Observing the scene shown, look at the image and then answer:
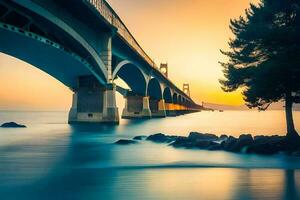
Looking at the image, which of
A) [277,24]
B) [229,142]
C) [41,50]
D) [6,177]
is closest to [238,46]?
[277,24]

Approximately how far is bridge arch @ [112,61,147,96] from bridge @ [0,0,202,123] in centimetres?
43

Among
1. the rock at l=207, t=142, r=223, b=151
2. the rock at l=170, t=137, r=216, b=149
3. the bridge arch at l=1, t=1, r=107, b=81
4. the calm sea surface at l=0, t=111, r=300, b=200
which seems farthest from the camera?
the bridge arch at l=1, t=1, r=107, b=81

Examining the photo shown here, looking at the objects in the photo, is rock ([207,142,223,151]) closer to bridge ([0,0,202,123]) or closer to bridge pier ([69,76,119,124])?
bridge ([0,0,202,123])

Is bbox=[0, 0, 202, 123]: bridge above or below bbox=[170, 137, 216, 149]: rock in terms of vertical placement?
above

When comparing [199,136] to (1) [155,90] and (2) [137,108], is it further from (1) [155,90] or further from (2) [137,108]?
(1) [155,90]

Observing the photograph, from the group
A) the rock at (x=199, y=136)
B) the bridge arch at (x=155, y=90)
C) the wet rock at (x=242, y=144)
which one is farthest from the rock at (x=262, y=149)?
the bridge arch at (x=155, y=90)

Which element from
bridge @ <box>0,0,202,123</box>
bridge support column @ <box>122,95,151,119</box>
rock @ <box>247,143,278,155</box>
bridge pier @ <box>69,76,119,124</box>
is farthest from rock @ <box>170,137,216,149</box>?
bridge support column @ <box>122,95,151,119</box>

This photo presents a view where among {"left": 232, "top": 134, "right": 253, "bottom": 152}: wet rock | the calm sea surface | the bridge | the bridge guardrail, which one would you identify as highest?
the bridge guardrail

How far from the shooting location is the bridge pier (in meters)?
47.9

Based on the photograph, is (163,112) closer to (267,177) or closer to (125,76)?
(125,76)

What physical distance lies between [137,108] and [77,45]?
161 ft

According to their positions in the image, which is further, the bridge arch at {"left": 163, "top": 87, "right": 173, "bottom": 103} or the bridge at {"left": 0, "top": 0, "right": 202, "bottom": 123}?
the bridge arch at {"left": 163, "top": 87, "right": 173, "bottom": 103}

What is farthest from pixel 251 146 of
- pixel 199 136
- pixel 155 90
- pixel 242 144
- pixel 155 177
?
pixel 155 90

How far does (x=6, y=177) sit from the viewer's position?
1224 centimetres
